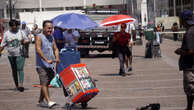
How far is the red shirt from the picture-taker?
15891 millimetres

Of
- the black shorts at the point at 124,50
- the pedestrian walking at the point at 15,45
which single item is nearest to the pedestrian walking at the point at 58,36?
the pedestrian walking at the point at 15,45

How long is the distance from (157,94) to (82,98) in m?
2.61

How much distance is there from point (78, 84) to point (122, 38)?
23.9ft

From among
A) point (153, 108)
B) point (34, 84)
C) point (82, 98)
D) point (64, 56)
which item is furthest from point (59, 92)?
point (153, 108)

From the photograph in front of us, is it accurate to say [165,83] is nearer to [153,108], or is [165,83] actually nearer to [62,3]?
[153,108]

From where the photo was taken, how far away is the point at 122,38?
15938 mm

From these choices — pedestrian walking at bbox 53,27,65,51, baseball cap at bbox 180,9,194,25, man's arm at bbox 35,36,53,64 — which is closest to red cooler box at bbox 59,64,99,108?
man's arm at bbox 35,36,53,64

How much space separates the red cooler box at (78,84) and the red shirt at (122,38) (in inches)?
272

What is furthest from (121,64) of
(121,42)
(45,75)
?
(45,75)

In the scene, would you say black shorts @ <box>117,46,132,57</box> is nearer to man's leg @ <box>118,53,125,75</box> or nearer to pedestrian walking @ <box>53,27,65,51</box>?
man's leg @ <box>118,53,125,75</box>

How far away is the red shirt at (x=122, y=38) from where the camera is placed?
1589 cm

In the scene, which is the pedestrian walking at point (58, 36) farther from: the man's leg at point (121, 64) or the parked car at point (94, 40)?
the parked car at point (94, 40)

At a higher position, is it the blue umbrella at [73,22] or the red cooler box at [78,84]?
the blue umbrella at [73,22]

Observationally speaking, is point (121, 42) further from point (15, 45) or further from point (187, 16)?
point (187, 16)
